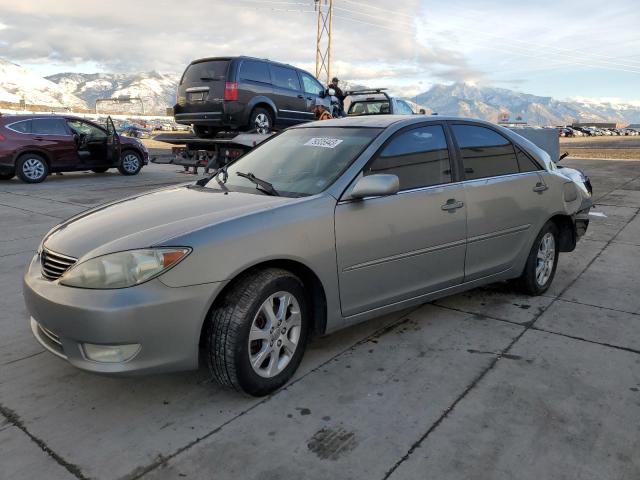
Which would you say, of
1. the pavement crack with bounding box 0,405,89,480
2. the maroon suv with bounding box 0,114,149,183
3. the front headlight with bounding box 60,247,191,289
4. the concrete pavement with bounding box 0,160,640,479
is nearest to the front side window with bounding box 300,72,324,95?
the maroon suv with bounding box 0,114,149,183

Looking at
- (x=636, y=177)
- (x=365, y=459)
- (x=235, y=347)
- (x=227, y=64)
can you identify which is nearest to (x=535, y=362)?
(x=365, y=459)

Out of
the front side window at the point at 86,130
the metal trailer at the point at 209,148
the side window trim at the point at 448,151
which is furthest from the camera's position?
the front side window at the point at 86,130

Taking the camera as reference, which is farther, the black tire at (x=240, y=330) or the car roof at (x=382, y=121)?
the car roof at (x=382, y=121)

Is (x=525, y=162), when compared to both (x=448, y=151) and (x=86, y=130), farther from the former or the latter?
(x=86, y=130)

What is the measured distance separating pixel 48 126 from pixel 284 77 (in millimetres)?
5690

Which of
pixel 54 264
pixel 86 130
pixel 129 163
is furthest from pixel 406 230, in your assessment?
pixel 129 163

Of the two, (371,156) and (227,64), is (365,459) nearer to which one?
(371,156)

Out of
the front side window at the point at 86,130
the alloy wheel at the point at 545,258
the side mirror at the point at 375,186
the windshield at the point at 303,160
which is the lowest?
the alloy wheel at the point at 545,258

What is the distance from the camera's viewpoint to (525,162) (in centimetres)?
450

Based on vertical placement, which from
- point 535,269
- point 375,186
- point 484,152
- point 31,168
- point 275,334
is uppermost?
point 484,152

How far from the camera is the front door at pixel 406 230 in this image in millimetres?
3217

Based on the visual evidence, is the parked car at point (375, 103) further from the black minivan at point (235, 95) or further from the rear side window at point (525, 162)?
the rear side window at point (525, 162)

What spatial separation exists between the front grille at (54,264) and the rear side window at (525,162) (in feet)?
11.6

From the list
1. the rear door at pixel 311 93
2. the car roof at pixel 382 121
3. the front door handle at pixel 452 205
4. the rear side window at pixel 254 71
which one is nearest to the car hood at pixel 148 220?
the car roof at pixel 382 121
